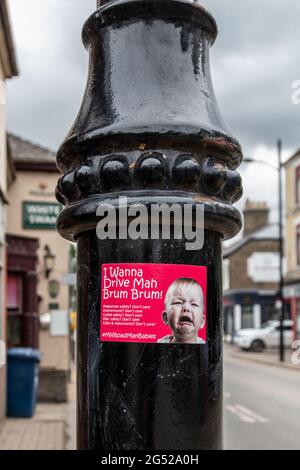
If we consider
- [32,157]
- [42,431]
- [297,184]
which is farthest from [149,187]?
[297,184]

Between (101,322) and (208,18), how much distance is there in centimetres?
88

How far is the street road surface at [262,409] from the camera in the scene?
9.94m

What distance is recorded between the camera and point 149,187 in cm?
156

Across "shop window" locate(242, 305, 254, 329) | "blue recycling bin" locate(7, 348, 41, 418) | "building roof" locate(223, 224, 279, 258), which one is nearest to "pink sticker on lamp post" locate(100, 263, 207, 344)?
"blue recycling bin" locate(7, 348, 41, 418)

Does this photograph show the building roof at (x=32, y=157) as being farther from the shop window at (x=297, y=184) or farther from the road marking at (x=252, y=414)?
the shop window at (x=297, y=184)

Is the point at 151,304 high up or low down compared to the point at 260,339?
up

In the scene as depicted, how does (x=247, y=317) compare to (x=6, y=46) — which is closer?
(x=6, y=46)

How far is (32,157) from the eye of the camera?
49.6 feet

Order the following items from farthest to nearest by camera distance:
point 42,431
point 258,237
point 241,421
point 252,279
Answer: point 258,237, point 252,279, point 241,421, point 42,431

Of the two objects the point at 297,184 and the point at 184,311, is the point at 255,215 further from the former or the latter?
the point at 184,311

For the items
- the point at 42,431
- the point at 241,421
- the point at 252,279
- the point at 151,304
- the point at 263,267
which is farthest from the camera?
the point at 263,267

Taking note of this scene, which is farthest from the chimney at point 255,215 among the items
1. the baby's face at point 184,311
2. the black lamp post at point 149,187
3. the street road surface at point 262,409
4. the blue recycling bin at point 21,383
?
the baby's face at point 184,311

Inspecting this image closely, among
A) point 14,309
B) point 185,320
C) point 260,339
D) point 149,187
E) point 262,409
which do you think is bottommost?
point 260,339

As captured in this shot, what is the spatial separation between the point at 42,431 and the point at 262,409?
5547 millimetres
